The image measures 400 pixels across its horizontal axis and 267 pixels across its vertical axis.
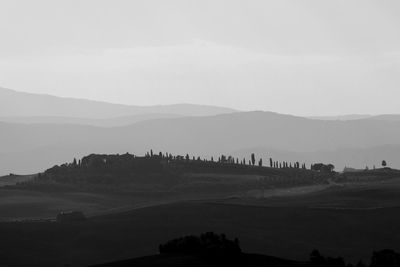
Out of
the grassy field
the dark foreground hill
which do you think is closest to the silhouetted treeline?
the dark foreground hill

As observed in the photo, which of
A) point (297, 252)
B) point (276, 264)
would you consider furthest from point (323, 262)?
point (297, 252)

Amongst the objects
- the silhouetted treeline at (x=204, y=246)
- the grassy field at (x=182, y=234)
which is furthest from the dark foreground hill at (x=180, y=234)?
the silhouetted treeline at (x=204, y=246)

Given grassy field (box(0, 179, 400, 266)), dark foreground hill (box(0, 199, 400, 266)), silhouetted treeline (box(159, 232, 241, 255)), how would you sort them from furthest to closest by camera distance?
1. grassy field (box(0, 179, 400, 266))
2. dark foreground hill (box(0, 199, 400, 266))
3. silhouetted treeline (box(159, 232, 241, 255))

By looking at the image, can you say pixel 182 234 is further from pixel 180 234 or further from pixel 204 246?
pixel 204 246

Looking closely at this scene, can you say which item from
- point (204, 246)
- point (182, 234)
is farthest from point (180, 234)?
point (204, 246)

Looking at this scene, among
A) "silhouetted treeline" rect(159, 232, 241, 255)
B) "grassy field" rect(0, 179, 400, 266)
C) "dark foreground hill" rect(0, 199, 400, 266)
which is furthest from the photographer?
"grassy field" rect(0, 179, 400, 266)

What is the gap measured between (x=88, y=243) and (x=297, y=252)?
31.7 metres

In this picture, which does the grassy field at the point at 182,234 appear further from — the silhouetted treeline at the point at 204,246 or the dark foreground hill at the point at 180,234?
the silhouetted treeline at the point at 204,246

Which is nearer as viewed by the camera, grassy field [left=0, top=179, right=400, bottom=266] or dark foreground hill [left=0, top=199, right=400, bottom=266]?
dark foreground hill [left=0, top=199, right=400, bottom=266]

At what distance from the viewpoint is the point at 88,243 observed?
17688cm

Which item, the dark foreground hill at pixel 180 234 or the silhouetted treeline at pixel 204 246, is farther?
the dark foreground hill at pixel 180 234

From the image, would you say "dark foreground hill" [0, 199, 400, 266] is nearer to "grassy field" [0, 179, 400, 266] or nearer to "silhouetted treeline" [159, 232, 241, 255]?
"grassy field" [0, 179, 400, 266]

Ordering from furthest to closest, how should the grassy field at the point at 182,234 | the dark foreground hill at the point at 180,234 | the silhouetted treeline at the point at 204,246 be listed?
the grassy field at the point at 182,234, the dark foreground hill at the point at 180,234, the silhouetted treeline at the point at 204,246

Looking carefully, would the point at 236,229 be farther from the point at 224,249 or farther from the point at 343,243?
the point at 224,249
